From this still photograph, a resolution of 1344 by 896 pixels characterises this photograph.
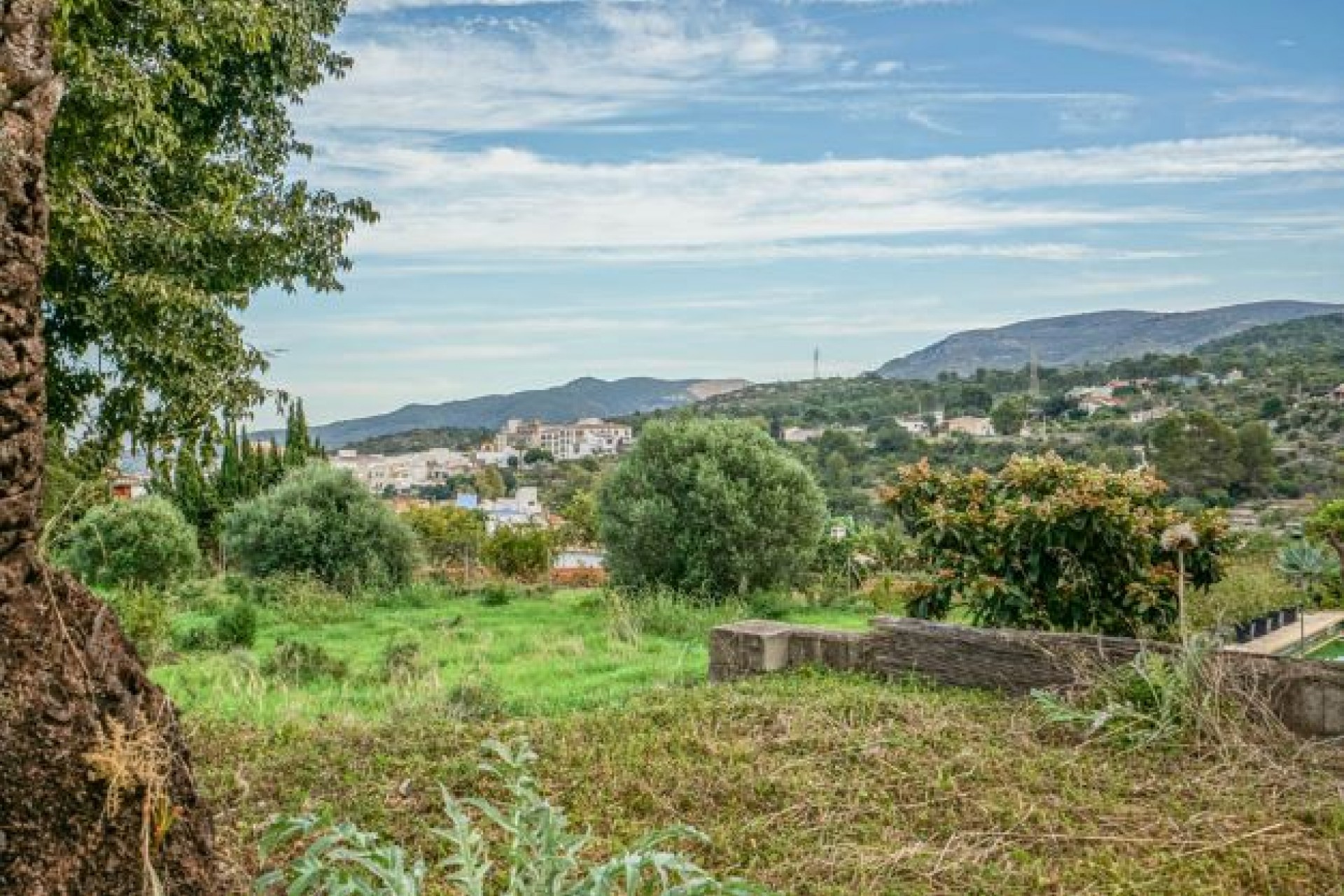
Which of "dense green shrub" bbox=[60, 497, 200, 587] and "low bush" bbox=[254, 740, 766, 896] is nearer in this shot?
"low bush" bbox=[254, 740, 766, 896]

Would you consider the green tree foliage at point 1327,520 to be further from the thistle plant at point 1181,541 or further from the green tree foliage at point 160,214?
the green tree foliage at point 160,214

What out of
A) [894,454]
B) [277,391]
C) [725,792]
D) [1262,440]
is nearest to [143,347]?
[277,391]

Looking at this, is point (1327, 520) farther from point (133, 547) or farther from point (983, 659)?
point (133, 547)

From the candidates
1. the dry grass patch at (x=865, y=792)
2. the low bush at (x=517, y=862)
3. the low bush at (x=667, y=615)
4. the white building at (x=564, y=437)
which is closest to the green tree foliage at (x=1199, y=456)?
the low bush at (x=667, y=615)

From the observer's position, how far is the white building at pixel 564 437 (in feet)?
152

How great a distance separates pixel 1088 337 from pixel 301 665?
43162mm

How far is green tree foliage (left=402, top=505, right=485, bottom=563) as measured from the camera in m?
20.5

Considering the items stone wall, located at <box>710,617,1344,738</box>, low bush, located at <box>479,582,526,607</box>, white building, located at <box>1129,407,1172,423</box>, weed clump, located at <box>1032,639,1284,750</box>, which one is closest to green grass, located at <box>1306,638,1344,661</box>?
stone wall, located at <box>710,617,1344,738</box>

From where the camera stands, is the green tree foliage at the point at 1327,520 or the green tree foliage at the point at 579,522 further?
the green tree foliage at the point at 579,522

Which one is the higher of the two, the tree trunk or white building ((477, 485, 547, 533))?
the tree trunk

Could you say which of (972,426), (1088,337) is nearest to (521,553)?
(972,426)

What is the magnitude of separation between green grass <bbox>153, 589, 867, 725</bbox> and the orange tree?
183 cm

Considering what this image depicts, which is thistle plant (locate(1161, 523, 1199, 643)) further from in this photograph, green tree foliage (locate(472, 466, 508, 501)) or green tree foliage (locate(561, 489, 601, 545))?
green tree foliage (locate(472, 466, 508, 501))

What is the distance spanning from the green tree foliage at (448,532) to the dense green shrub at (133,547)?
429 cm
